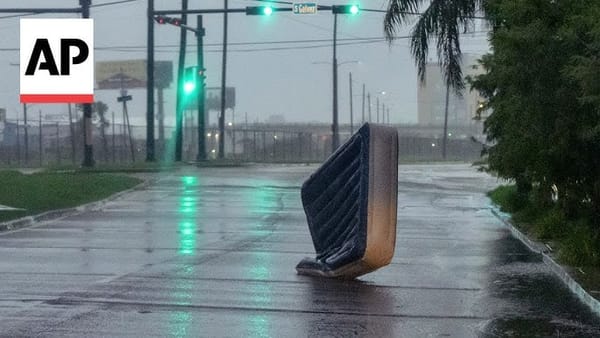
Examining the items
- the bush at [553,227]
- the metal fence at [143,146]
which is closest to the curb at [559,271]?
the bush at [553,227]

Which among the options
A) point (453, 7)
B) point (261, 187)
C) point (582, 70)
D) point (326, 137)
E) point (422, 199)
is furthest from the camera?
point (326, 137)

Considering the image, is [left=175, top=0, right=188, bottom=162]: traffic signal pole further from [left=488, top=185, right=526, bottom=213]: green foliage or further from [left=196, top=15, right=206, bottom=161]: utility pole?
[left=488, top=185, right=526, bottom=213]: green foliage

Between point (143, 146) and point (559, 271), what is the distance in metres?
88.9

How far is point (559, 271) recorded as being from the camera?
16.1 metres

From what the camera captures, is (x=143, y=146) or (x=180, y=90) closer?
(x=180, y=90)

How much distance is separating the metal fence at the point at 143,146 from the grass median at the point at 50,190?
25.9 m

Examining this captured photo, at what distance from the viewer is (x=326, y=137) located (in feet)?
348

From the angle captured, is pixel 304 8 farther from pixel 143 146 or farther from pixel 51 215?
pixel 143 146

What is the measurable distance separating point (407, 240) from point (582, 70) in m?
8.71

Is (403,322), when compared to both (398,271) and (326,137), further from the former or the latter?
(326,137)

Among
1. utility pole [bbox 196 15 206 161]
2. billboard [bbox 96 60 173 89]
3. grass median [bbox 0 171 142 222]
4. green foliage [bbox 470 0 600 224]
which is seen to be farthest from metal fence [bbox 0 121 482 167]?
green foliage [bbox 470 0 600 224]

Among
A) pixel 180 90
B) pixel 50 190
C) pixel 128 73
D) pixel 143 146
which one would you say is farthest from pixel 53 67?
pixel 128 73

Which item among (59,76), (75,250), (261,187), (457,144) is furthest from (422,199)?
(457,144)

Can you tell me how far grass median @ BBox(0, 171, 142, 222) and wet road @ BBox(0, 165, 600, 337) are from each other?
1137 mm
